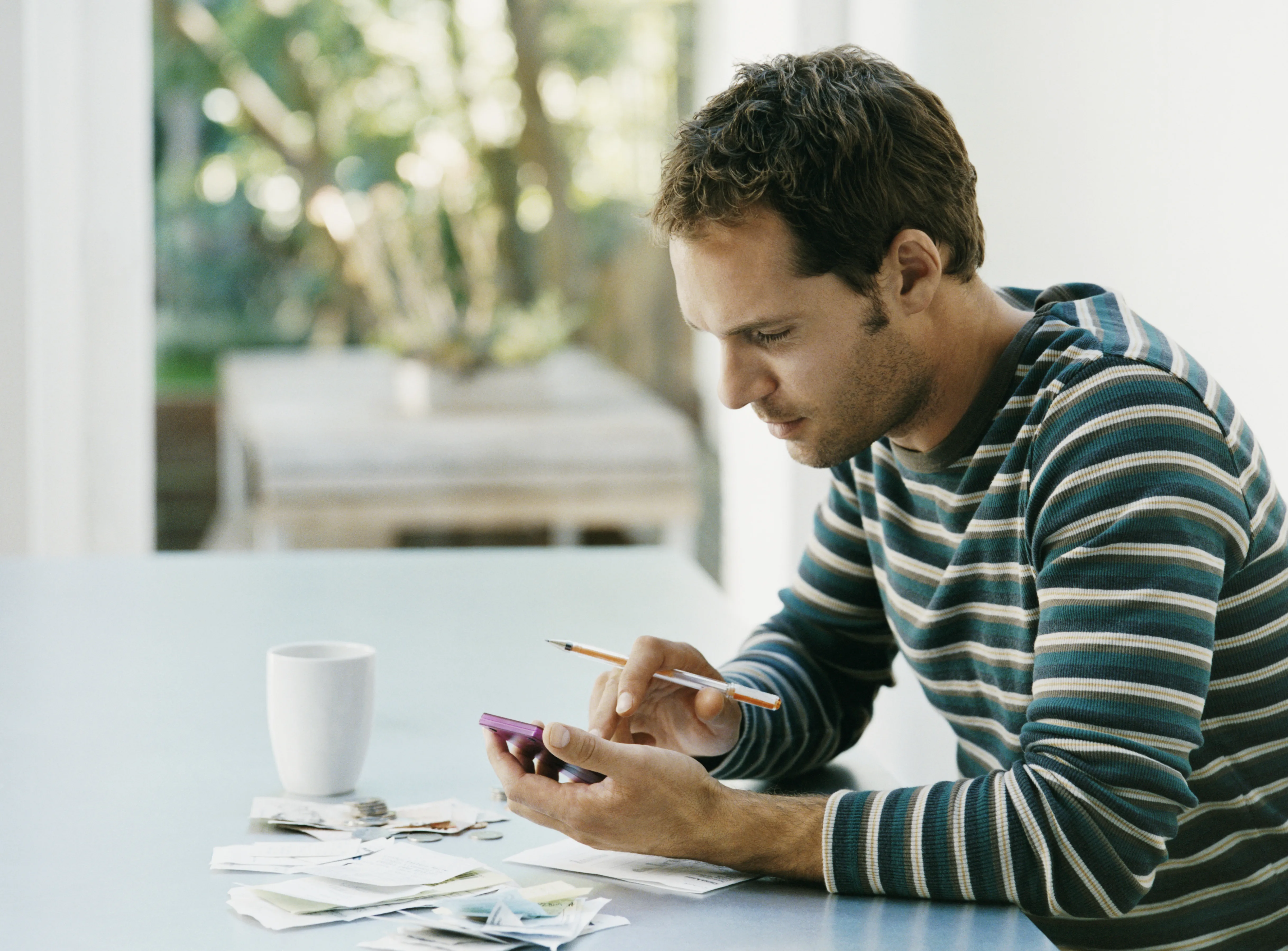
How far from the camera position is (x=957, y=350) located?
1.17 meters

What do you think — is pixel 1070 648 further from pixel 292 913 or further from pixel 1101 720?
pixel 292 913

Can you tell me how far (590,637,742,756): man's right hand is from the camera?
43.5 inches

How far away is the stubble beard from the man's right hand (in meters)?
0.19

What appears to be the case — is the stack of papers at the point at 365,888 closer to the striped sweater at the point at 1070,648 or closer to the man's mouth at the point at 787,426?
the striped sweater at the point at 1070,648

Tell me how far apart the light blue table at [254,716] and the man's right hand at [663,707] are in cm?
11

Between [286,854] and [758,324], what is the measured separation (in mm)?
525

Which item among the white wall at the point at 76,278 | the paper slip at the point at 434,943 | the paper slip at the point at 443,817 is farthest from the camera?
the white wall at the point at 76,278

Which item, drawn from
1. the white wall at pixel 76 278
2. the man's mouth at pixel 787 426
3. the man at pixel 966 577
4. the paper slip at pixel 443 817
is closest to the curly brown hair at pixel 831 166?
the man at pixel 966 577

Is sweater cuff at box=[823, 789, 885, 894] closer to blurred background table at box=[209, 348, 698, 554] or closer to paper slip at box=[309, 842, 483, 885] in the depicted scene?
paper slip at box=[309, 842, 483, 885]

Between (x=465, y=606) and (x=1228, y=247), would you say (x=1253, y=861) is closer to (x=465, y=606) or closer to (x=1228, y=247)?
(x=1228, y=247)

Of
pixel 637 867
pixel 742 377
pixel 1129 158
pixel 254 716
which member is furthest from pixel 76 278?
pixel 637 867

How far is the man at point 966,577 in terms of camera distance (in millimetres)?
900

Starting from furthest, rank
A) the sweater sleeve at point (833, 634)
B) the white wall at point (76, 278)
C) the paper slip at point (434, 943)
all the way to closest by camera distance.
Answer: the white wall at point (76, 278) < the sweater sleeve at point (833, 634) < the paper slip at point (434, 943)

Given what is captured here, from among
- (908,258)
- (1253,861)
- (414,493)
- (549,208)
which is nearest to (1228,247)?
(908,258)
